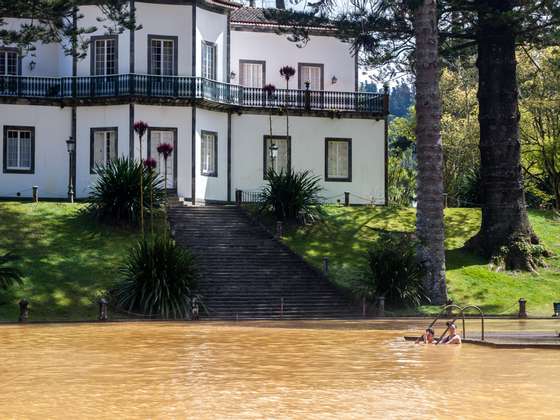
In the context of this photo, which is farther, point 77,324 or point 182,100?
point 182,100

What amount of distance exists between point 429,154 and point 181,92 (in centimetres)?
1385

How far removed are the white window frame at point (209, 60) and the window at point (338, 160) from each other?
6068 millimetres

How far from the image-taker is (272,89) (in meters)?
46.8

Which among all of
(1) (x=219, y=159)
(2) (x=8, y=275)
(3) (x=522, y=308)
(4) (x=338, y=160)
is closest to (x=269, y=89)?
(1) (x=219, y=159)

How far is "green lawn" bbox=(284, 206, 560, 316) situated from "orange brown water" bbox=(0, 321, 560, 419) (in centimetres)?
1039

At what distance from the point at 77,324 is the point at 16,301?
3.04 m

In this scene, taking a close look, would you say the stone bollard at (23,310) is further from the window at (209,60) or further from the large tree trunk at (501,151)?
the window at (209,60)

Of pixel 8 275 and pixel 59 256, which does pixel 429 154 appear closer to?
pixel 59 256

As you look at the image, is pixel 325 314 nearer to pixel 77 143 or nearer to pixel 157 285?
pixel 157 285

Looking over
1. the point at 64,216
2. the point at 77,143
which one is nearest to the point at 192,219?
the point at 64,216

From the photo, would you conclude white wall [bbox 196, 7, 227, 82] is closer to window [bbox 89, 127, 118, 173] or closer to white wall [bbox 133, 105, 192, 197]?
white wall [bbox 133, 105, 192, 197]

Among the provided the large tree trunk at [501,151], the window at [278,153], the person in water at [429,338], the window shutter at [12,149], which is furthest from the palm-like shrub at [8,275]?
the large tree trunk at [501,151]

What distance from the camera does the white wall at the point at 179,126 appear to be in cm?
4509

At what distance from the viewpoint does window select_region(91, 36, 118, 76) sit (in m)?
45.8
